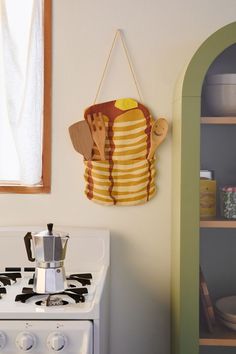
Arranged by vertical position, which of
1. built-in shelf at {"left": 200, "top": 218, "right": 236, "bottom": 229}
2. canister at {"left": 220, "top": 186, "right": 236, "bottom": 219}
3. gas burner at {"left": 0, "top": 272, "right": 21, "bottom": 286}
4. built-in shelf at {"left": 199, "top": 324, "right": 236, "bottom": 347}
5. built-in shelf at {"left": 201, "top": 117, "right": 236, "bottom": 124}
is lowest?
built-in shelf at {"left": 199, "top": 324, "right": 236, "bottom": 347}

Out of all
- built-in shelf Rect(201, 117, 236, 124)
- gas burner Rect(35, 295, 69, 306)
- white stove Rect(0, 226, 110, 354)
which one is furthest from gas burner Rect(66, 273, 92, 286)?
built-in shelf Rect(201, 117, 236, 124)

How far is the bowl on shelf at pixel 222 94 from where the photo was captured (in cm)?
187

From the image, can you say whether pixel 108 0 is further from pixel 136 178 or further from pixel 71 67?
pixel 136 178

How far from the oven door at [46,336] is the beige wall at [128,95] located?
26.6 inches

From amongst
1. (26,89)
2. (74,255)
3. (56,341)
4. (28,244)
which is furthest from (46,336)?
(26,89)

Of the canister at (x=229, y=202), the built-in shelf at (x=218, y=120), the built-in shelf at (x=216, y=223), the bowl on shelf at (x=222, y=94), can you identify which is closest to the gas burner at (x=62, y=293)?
the built-in shelf at (x=216, y=223)

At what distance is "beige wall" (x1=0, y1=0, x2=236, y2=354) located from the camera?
83.0 inches

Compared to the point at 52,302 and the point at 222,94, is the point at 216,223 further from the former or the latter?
the point at 52,302

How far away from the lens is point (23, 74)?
212 cm

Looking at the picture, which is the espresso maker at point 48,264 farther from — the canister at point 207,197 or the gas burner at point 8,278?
the canister at point 207,197

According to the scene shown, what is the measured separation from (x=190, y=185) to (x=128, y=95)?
57 centimetres

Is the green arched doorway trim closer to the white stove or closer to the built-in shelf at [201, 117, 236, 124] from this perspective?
the built-in shelf at [201, 117, 236, 124]

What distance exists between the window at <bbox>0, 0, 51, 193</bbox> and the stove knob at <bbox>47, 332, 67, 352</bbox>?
80cm

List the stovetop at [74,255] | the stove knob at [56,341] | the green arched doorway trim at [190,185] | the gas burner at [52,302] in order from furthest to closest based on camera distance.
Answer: the stovetop at [74,255]
the green arched doorway trim at [190,185]
the gas burner at [52,302]
the stove knob at [56,341]
